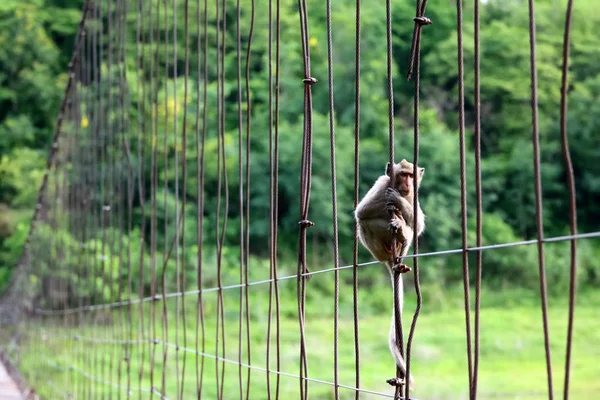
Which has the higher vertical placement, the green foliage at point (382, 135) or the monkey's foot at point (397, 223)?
the green foliage at point (382, 135)

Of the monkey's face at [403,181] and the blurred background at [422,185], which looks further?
the blurred background at [422,185]

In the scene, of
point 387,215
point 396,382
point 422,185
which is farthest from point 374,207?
point 422,185

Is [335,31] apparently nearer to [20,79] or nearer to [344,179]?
[344,179]

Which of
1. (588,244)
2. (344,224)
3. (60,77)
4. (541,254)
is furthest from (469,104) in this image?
(541,254)

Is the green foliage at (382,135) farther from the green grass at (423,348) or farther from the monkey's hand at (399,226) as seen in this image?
the monkey's hand at (399,226)

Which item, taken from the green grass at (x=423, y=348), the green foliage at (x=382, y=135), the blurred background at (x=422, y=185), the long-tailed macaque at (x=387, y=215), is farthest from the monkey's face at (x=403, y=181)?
the green foliage at (x=382, y=135)

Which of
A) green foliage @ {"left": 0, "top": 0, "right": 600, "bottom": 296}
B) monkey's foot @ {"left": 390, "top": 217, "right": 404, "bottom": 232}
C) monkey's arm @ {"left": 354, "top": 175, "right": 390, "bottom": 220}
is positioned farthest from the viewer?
green foliage @ {"left": 0, "top": 0, "right": 600, "bottom": 296}

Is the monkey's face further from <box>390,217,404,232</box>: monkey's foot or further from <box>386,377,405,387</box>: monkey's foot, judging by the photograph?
<box>386,377,405,387</box>: monkey's foot

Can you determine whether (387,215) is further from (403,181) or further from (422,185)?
(422,185)

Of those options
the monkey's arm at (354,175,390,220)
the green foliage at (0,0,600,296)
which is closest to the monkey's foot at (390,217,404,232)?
the monkey's arm at (354,175,390,220)

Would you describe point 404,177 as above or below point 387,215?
above

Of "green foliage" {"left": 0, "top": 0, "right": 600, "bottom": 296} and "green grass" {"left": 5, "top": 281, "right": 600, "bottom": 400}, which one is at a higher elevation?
"green foliage" {"left": 0, "top": 0, "right": 600, "bottom": 296}

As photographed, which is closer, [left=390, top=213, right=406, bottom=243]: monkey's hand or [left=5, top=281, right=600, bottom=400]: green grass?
[left=390, top=213, right=406, bottom=243]: monkey's hand

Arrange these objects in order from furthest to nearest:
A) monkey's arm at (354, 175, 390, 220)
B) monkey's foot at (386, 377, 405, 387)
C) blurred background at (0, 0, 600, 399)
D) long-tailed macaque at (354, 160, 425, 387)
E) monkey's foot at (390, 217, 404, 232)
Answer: blurred background at (0, 0, 600, 399) → monkey's arm at (354, 175, 390, 220) → long-tailed macaque at (354, 160, 425, 387) → monkey's foot at (390, 217, 404, 232) → monkey's foot at (386, 377, 405, 387)
